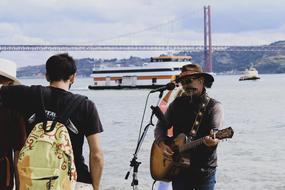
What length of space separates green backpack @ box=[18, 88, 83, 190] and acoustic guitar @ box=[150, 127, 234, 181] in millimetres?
1028

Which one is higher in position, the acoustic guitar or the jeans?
the acoustic guitar

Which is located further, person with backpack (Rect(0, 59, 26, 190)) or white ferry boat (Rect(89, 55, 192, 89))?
white ferry boat (Rect(89, 55, 192, 89))

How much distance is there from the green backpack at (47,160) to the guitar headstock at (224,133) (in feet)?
3.24

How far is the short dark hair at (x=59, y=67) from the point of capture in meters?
3.31

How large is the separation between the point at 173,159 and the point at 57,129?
115cm

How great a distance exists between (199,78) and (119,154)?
1124cm

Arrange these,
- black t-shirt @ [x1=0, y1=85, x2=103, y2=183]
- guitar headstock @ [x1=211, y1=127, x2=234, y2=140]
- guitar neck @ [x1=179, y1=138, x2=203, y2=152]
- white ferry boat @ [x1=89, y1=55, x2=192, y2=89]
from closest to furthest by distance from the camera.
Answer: black t-shirt @ [x1=0, y1=85, x2=103, y2=183], guitar headstock @ [x1=211, y1=127, x2=234, y2=140], guitar neck @ [x1=179, y1=138, x2=203, y2=152], white ferry boat @ [x1=89, y1=55, x2=192, y2=89]

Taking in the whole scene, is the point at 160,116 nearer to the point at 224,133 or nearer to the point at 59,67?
the point at 224,133

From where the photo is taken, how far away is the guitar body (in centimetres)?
400

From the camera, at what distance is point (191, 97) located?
4035 millimetres

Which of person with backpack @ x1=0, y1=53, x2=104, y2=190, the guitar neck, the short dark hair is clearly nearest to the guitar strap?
the guitar neck

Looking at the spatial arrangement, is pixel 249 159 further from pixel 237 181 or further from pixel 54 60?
pixel 54 60

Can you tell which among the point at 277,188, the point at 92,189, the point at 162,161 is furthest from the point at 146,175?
the point at 92,189

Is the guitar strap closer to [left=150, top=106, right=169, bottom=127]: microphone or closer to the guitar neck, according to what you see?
the guitar neck
